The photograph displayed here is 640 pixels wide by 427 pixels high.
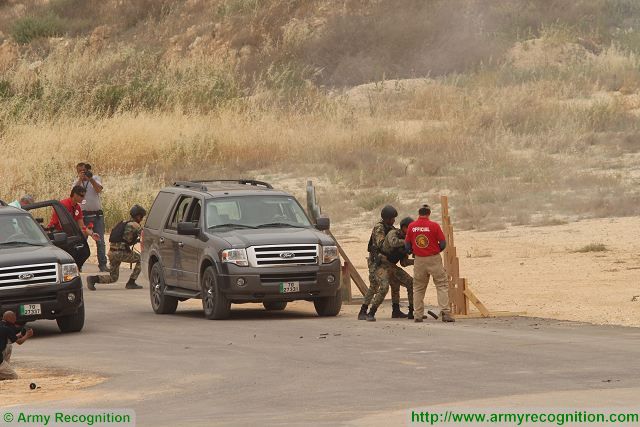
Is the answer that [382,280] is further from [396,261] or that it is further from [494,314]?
[494,314]

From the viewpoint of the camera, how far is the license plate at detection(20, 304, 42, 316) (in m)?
21.3

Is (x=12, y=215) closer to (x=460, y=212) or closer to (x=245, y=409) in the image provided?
(x=245, y=409)

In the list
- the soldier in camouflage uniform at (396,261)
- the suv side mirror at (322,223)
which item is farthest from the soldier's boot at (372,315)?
the suv side mirror at (322,223)

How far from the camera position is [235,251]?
22859 millimetres

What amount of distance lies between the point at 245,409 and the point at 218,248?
8667 mm

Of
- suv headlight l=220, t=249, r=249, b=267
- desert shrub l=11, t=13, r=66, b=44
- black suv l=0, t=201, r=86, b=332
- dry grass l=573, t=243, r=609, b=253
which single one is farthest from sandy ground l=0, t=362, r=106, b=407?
desert shrub l=11, t=13, r=66, b=44

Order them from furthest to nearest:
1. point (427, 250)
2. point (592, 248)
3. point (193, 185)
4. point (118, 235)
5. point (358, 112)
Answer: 1. point (358, 112)
2. point (592, 248)
3. point (118, 235)
4. point (193, 185)
5. point (427, 250)

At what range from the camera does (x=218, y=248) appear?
23.1 m

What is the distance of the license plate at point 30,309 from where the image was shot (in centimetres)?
2133

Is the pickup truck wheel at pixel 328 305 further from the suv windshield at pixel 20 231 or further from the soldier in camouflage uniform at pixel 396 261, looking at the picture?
the suv windshield at pixel 20 231

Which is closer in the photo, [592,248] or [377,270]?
[377,270]

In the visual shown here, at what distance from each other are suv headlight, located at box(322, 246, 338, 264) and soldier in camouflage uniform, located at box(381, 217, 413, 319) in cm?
71

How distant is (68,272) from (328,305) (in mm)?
3894

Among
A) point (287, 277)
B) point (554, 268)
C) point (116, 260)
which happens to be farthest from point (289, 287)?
point (554, 268)
